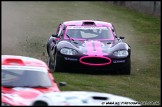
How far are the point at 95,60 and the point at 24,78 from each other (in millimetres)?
5977

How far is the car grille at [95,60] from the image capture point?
1942 cm

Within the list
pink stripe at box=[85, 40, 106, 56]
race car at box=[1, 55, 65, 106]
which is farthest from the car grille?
race car at box=[1, 55, 65, 106]

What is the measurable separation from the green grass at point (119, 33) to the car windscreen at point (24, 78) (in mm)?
2933

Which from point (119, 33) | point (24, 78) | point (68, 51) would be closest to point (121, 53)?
point (68, 51)

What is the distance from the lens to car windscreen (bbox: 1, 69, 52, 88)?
44.6ft

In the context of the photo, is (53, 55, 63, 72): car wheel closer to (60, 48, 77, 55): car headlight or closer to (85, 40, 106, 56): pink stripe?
(60, 48, 77, 55): car headlight

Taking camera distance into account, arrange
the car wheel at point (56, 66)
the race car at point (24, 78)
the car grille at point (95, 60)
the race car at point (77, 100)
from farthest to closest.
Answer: the car wheel at point (56, 66)
the car grille at point (95, 60)
the race car at point (24, 78)
the race car at point (77, 100)

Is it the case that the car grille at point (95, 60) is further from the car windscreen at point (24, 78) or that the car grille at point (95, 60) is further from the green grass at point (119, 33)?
the car windscreen at point (24, 78)

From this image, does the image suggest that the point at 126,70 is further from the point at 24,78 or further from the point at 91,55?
the point at 24,78

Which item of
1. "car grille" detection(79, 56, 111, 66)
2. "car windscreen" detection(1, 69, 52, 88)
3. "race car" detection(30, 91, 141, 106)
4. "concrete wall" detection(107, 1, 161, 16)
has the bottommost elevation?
"concrete wall" detection(107, 1, 161, 16)

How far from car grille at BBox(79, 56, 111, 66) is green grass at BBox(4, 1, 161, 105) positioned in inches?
14.9

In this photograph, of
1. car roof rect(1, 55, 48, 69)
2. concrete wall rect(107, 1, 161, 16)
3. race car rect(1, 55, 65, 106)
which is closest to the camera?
race car rect(1, 55, 65, 106)

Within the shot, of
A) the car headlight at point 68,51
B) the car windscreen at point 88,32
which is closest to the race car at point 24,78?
the car headlight at point 68,51

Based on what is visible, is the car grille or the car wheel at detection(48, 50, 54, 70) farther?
the car wheel at detection(48, 50, 54, 70)
